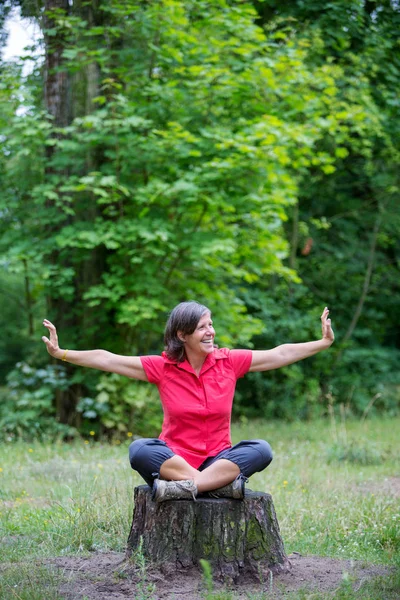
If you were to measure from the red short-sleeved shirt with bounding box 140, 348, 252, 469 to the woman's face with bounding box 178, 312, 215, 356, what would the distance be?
106 millimetres

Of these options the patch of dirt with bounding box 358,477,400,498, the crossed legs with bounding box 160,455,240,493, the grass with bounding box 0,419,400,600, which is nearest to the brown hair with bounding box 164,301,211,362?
the crossed legs with bounding box 160,455,240,493

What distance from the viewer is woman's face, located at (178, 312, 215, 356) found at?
4.29m

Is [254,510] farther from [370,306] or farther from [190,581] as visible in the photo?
[370,306]

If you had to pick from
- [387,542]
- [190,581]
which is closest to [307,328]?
[387,542]

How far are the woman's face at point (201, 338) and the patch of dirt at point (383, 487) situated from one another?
304 centimetres

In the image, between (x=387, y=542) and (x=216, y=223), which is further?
(x=216, y=223)

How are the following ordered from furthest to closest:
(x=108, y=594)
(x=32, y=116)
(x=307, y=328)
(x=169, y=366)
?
(x=307, y=328) → (x=32, y=116) → (x=169, y=366) → (x=108, y=594)

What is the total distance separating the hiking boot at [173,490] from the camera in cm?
397

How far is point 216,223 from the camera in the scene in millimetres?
9945

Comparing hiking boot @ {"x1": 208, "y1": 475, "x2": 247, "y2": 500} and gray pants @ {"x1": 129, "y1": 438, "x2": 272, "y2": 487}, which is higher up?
gray pants @ {"x1": 129, "y1": 438, "x2": 272, "y2": 487}

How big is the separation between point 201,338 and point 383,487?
351 centimetres

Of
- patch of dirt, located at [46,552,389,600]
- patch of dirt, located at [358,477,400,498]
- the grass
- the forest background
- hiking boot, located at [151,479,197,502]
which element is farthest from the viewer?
the forest background

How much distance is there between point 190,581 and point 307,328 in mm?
10393

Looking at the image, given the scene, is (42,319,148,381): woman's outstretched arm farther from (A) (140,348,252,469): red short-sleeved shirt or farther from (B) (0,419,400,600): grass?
(B) (0,419,400,600): grass
